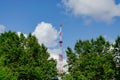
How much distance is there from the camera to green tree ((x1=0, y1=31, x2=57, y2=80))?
9375 cm

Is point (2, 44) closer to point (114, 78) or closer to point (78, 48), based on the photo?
point (78, 48)

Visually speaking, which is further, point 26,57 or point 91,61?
point 91,61

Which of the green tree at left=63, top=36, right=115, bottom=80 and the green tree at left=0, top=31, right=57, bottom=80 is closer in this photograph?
the green tree at left=0, top=31, right=57, bottom=80

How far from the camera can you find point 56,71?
3853 inches

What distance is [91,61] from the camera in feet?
325

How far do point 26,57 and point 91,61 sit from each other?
47.0 ft

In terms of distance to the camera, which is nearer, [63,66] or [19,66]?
[19,66]

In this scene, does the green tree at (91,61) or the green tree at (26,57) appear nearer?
the green tree at (26,57)

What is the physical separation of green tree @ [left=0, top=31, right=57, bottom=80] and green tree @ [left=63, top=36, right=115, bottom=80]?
17.2 feet

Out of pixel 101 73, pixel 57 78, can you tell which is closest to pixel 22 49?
pixel 57 78

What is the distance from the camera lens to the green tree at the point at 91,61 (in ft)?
322

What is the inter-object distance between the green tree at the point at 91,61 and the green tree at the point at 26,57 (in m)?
5.24

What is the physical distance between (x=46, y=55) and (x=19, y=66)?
7.54 meters

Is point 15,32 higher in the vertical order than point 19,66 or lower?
higher
